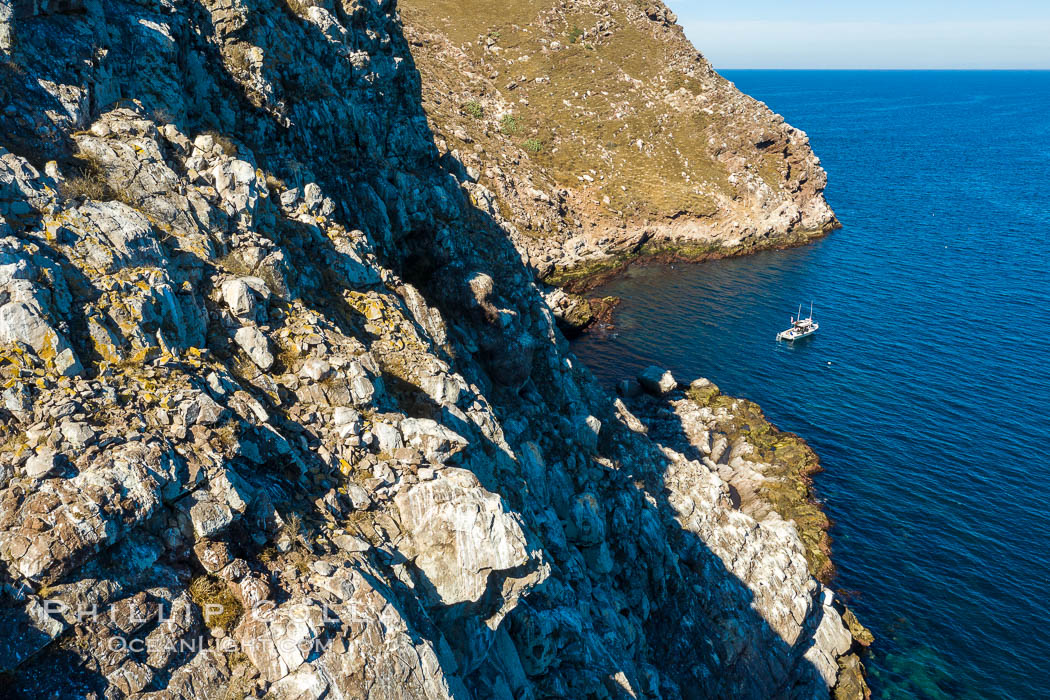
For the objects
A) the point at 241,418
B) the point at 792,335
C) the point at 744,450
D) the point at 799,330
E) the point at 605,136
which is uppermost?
the point at 241,418

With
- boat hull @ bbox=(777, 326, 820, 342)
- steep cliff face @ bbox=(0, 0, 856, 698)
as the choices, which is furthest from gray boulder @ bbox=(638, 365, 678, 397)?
steep cliff face @ bbox=(0, 0, 856, 698)

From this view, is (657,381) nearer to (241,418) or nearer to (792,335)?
(792,335)

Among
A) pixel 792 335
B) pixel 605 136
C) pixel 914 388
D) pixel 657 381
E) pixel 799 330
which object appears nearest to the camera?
pixel 657 381

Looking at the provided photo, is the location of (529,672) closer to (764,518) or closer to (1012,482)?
(764,518)

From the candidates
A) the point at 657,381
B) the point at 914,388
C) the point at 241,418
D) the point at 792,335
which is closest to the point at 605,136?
the point at 792,335

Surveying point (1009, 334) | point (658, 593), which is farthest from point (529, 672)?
point (1009, 334)

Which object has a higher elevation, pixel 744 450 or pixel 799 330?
pixel 799 330

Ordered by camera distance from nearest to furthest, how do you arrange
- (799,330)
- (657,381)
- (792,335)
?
(657,381) → (792,335) → (799,330)

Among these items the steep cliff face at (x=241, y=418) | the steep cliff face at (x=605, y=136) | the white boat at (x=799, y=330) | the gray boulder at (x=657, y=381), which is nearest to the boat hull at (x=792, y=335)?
the white boat at (x=799, y=330)
